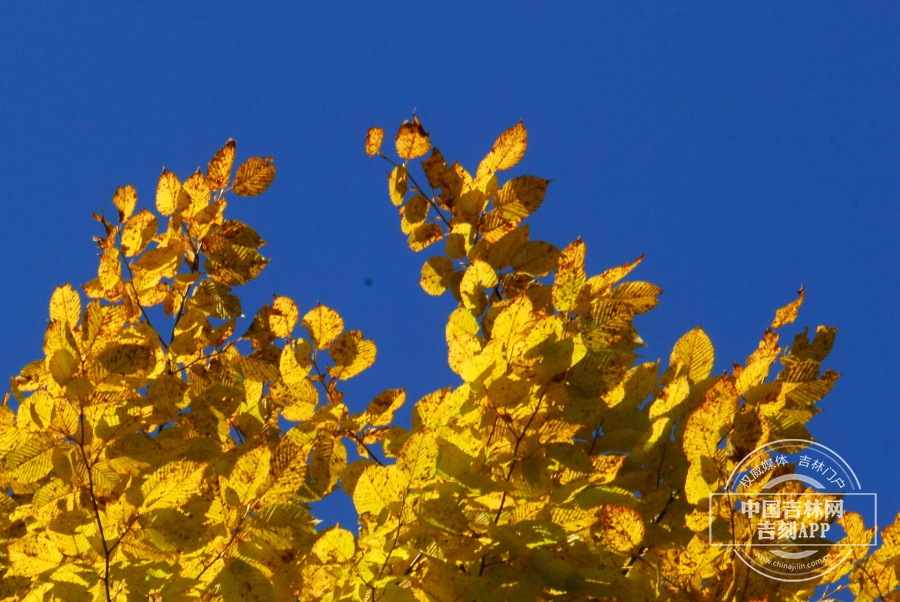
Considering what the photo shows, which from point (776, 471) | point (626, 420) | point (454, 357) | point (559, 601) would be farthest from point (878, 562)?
point (454, 357)

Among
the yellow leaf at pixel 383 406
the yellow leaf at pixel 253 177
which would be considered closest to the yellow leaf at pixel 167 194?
the yellow leaf at pixel 253 177

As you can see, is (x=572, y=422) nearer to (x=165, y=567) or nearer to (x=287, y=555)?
(x=287, y=555)

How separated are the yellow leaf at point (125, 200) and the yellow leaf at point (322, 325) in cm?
61

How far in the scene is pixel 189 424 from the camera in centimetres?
191

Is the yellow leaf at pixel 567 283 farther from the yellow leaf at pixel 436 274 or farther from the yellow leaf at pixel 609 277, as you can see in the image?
the yellow leaf at pixel 436 274

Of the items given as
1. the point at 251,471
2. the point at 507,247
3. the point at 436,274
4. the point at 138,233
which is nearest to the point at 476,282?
the point at 507,247

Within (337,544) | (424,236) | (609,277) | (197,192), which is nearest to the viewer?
(337,544)

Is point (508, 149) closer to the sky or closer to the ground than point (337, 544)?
closer to the sky

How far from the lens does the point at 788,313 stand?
6.20 feet

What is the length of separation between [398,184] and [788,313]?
0.97m

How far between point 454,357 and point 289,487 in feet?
1.27

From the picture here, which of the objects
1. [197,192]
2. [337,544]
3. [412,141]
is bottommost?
[337,544]

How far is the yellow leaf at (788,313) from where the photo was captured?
6.17ft

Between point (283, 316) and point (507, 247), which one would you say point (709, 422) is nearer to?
point (507, 247)
